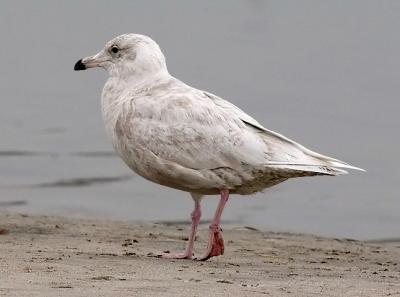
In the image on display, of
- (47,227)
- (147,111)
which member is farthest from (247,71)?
(147,111)

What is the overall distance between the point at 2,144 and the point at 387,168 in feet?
14.0

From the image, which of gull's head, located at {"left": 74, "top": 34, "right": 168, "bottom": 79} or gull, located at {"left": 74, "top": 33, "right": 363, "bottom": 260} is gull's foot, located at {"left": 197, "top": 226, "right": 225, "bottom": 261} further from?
gull's head, located at {"left": 74, "top": 34, "right": 168, "bottom": 79}

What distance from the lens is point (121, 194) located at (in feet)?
46.2

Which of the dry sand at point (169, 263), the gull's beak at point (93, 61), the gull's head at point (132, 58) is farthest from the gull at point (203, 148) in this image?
the gull's beak at point (93, 61)

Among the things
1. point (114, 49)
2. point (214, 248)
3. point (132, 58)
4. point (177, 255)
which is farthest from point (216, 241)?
point (114, 49)

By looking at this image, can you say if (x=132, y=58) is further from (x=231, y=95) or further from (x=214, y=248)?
(x=231, y=95)

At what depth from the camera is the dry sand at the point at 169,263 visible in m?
7.41

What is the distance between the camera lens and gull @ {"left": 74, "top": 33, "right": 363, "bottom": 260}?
370 inches

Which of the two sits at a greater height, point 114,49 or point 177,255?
point 114,49

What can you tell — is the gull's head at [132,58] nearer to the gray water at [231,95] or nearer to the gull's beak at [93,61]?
the gull's beak at [93,61]

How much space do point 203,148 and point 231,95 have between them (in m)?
8.66

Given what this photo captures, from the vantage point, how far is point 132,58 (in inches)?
398

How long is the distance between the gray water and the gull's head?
10.3ft

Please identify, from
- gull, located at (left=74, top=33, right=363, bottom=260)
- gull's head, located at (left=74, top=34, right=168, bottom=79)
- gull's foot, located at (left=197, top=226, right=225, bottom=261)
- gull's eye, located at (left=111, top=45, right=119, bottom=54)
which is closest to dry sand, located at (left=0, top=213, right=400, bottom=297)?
gull's foot, located at (left=197, top=226, right=225, bottom=261)
